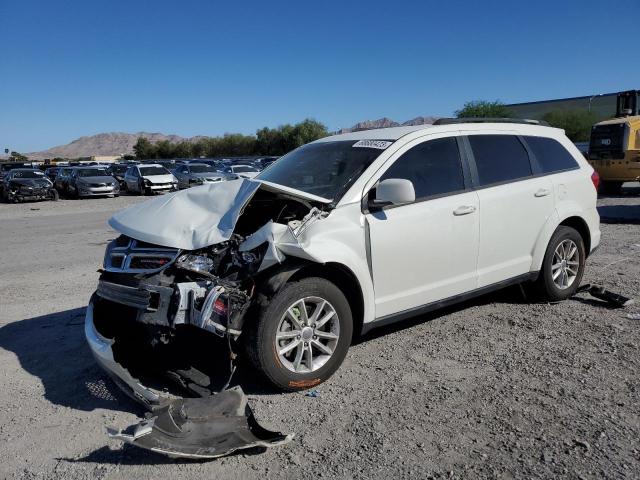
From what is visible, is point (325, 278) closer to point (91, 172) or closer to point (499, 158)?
point (499, 158)

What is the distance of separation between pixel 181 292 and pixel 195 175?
25666 mm

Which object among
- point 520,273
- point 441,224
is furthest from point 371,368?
point 520,273

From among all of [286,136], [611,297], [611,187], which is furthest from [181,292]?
[286,136]

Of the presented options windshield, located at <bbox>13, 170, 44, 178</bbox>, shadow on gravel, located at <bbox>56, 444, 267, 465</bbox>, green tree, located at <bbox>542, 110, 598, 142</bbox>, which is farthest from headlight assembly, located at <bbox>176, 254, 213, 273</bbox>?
green tree, located at <bbox>542, 110, 598, 142</bbox>

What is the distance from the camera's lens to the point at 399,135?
450cm

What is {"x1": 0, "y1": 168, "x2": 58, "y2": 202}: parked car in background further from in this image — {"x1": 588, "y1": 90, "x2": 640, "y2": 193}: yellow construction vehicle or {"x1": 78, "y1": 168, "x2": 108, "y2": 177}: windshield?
{"x1": 588, "y1": 90, "x2": 640, "y2": 193}: yellow construction vehicle

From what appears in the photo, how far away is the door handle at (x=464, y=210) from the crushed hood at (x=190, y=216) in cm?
171

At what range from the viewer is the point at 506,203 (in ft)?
15.7

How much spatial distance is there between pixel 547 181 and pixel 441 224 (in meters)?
1.62

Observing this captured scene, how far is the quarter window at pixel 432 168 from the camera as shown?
4.32 metres

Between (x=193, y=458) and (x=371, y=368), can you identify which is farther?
(x=371, y=368)

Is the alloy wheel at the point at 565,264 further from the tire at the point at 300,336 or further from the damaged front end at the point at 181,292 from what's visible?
the damaged front end at the point at 181,292

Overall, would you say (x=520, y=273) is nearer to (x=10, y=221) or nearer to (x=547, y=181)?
(x=547, y=181)

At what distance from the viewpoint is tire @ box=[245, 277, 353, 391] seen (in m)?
3.46
